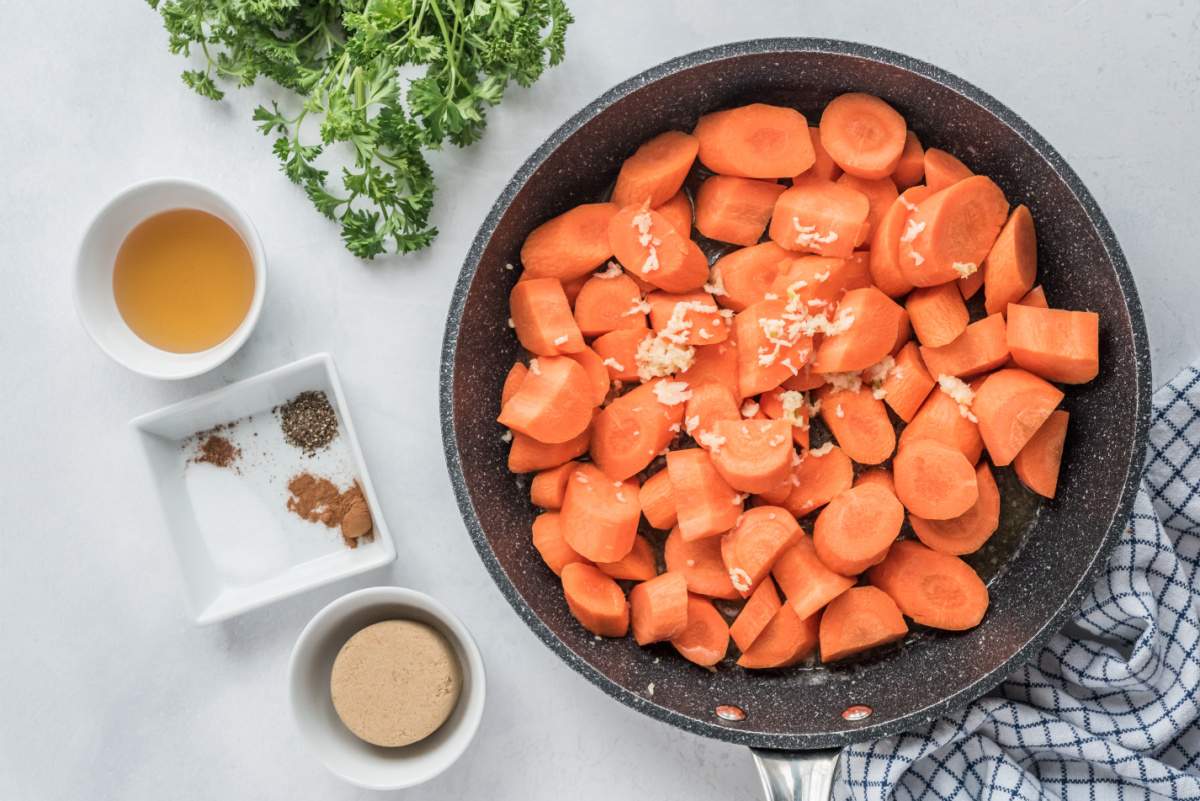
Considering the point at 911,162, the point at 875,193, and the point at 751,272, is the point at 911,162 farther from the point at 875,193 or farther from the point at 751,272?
the point at 751,272

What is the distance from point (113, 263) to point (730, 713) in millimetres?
1420

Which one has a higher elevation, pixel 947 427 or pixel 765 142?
pixel 765 142

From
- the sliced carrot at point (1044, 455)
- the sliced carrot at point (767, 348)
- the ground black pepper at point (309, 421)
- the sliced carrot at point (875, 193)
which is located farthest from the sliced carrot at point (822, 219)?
the ground black pepper at point (309, 421)

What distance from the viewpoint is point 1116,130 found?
186 cm

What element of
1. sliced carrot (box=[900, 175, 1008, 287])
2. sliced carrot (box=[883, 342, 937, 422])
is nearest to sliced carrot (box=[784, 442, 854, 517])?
sliced carrot (box=[883, 342, 937, 422])

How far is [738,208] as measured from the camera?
1771 mm

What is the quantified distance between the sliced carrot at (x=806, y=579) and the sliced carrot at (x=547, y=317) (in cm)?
54

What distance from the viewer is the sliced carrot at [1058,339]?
166 cm

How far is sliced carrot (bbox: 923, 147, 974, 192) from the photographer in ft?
5.68

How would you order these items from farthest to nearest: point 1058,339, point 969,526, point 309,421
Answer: point 309,421 < point 969,526 < point 1058,339

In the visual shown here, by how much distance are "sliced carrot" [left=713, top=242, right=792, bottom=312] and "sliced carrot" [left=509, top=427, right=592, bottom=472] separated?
37 cm

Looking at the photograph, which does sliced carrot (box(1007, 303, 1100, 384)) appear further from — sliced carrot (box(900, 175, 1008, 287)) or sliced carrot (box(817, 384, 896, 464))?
sliced carrot (box(817, 384, 896, 464))

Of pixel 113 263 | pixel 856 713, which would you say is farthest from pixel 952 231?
pixel 113 263

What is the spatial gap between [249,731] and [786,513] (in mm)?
1159
